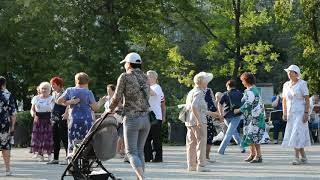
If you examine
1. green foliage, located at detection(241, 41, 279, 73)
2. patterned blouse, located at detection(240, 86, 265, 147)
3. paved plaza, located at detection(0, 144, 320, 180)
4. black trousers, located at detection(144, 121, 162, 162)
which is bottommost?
paved plaza, located at detection(0, 144, 320, 180)

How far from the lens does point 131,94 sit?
10.7 m

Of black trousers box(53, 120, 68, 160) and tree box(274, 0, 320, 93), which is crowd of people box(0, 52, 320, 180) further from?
tree box(274, 0, 320, 93)

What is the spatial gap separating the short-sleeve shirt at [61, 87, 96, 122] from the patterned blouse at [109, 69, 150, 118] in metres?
2.59

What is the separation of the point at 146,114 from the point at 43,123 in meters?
6.80

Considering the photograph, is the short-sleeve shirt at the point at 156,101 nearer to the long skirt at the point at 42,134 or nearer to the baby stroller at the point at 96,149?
the long skirt at the point at 42,134

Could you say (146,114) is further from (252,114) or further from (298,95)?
(252,114)

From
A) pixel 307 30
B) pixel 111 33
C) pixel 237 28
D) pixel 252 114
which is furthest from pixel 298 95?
pixel 237 28

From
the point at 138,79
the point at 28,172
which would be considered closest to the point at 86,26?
the point at 28,172

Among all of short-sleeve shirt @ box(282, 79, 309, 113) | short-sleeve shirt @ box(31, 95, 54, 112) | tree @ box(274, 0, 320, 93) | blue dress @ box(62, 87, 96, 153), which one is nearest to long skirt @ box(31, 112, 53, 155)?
short-sleeve shirt @ box(31, 95, 54, 112)

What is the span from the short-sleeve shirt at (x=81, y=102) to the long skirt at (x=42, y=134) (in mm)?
3763

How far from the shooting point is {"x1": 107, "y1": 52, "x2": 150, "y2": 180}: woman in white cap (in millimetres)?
10594

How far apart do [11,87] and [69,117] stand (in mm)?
25172

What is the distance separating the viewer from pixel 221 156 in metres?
17.2

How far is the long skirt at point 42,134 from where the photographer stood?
16.9m
